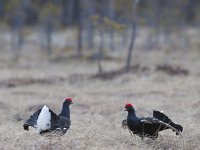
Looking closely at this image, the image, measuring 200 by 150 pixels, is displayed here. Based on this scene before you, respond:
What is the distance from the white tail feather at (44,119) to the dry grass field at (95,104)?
23 cm

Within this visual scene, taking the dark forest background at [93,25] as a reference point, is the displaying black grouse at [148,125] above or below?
above

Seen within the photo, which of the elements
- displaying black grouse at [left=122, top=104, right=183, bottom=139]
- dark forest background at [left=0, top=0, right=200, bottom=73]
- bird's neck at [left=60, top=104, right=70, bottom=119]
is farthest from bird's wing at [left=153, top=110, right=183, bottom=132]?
dark forest background at [left=0, top=0, right=200, bottom=73]

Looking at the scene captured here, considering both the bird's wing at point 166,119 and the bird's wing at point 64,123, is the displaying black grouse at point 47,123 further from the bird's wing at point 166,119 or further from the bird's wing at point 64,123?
the bird's wing at point 166,119

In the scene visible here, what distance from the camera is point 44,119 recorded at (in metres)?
7.77

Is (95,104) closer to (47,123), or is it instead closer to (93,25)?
(47,123)

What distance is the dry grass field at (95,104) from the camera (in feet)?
26.2

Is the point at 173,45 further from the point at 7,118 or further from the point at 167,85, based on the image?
the point at 7,118

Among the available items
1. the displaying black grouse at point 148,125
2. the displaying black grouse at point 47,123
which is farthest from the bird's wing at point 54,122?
the displaying black grouse at point 148,125

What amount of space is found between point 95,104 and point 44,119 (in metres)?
6.13

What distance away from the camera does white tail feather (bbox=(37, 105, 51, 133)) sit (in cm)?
775

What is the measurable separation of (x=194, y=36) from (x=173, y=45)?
500cm

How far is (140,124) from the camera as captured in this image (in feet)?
26.4

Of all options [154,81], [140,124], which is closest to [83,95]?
[154,81]

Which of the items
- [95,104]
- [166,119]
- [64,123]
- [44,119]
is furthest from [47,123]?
[95,104]
